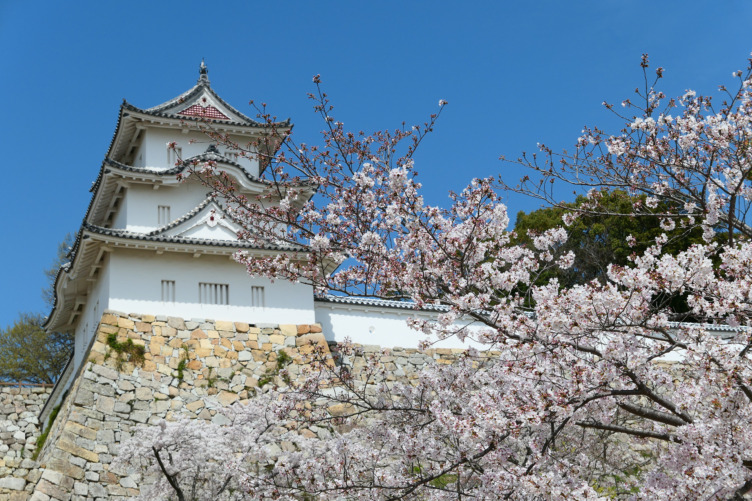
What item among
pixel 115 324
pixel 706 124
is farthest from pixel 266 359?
pixel 706 124

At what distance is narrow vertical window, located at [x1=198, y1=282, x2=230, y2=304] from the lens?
609 inches

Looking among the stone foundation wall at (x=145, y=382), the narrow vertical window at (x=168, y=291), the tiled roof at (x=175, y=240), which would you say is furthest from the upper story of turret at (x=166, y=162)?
the stone foundation wall at (x=145, y=382)

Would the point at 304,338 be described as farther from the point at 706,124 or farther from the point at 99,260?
the point at 706,124

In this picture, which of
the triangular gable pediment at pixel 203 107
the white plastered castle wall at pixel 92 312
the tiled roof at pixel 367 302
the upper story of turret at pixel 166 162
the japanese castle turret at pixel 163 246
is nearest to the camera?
the japanese castle turret at pixel 163 246

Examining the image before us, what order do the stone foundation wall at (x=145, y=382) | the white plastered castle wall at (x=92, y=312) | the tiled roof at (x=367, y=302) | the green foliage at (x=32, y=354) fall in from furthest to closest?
the green foliage at (x=32, y=354), the tiled roof at (x=367, y=302), the white plastered castle wall at (x=92, y=312), the stone foundation wall at (x=145, y=382)

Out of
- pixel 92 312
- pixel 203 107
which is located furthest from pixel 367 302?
pixel 203 107

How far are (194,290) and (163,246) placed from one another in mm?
1000

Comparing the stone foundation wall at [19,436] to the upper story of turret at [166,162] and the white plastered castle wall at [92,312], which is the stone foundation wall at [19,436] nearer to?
the white plastered castle wall at [92,312]

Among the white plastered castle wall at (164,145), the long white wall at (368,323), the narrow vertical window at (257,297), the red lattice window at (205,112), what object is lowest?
the long white wall at (368,323)

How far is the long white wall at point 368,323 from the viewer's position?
53.8ft

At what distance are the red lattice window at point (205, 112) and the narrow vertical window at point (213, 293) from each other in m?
4.99

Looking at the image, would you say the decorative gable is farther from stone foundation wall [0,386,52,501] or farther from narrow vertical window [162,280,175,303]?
stone foundation wall [0,386,52,501]

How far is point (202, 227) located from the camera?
16.1 metres

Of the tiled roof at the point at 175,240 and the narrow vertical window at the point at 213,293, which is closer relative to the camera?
the tiled roof at the point at 175,240
